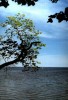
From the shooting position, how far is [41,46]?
15359mm

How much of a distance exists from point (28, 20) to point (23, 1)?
9242 millimetres

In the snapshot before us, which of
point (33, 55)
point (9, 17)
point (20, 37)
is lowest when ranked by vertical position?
point (33, 55)

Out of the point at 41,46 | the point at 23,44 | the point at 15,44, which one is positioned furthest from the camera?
the point at 41,46

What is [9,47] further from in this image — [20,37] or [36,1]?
[36,1]

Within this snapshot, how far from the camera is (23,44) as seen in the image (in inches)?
568

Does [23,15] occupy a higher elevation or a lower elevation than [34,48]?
higher

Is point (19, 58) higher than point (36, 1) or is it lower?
lower

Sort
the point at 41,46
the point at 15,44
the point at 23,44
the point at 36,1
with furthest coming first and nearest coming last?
the point at 41,46 < the point at 23,44 < the point at 15,44 < the point at 36,1

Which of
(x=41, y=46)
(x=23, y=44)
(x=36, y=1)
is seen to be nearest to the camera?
(x=36, y=1)

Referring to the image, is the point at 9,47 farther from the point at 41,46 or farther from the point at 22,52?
the point at 41,46

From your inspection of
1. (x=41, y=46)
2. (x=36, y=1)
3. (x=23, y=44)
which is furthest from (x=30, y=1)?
(x=41, y=46)

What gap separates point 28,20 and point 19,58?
2536mm

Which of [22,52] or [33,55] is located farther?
[33,55]

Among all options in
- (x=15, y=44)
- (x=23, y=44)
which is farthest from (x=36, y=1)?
(x=23, y=44)
